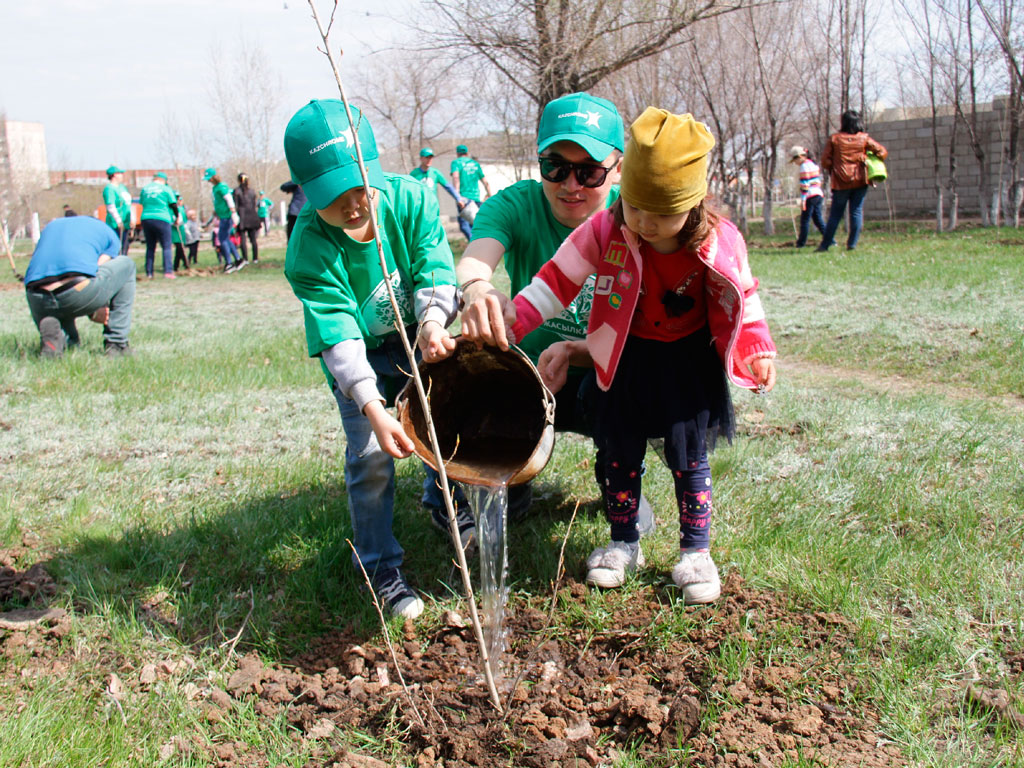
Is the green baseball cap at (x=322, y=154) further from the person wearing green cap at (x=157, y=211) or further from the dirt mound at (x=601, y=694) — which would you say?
the person wearing green cap at (x=157, y=211)

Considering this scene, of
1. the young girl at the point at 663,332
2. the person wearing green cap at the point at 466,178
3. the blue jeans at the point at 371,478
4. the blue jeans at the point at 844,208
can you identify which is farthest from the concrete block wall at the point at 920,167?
the blue jeans at the point at 371,478

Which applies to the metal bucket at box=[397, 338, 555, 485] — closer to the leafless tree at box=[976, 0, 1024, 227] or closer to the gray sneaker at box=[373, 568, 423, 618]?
the gray sneaker at box=[373, 568, 423, 618]

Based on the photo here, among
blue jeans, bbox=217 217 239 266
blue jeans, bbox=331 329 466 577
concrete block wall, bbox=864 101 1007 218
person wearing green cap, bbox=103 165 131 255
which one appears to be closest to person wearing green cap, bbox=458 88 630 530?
blue jeans, bbox=331 329 466 577

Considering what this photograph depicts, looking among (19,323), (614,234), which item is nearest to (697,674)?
(614,234)

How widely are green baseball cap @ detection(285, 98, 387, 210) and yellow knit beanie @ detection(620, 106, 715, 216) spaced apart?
0.78 metres

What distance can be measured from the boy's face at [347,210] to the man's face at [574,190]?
2.20 feet

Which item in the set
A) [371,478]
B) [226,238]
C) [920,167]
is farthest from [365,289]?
[920,167]

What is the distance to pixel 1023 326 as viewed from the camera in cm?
607

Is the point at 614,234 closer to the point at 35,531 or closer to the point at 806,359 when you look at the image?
the point at 35,531

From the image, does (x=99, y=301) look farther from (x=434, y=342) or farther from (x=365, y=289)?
(x=434, y=342)

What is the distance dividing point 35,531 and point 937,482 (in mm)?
3733

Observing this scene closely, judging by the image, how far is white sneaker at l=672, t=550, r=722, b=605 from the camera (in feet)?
8.40

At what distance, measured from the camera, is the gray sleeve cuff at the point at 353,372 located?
7.91 ft

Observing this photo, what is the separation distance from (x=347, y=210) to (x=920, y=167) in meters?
21.9
